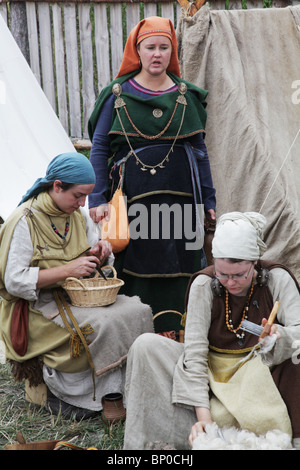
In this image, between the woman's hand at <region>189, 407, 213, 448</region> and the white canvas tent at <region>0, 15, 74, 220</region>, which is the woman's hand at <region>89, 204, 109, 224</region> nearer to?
the woman's hand at <region>189, 407, 213, 448</region>

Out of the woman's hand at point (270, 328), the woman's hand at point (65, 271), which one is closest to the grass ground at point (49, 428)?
the woman's hand at point (65, 271)

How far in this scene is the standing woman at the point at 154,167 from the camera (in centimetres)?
335

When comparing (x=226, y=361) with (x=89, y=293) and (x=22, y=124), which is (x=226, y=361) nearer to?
(x=89, y=293)

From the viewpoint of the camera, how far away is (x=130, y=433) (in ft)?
7.68

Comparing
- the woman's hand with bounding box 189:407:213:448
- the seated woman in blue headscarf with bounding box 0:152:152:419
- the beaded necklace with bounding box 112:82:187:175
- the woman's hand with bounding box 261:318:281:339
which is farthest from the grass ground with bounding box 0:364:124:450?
the beaded necklace with bounding box 112:82:187:175

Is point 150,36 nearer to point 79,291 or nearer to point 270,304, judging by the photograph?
point 79,291

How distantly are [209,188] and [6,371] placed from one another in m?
1.54

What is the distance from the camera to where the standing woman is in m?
3.35

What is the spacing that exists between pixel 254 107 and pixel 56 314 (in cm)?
232

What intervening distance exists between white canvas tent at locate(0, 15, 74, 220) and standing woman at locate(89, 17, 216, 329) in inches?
84.3

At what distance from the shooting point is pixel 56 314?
9.54ft

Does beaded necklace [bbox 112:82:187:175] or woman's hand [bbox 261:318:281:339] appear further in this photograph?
beaded necklace [bbox 112:82:187:175]

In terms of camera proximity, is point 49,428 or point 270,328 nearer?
point 270,328

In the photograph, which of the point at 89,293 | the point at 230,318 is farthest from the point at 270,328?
the point at 89,293
